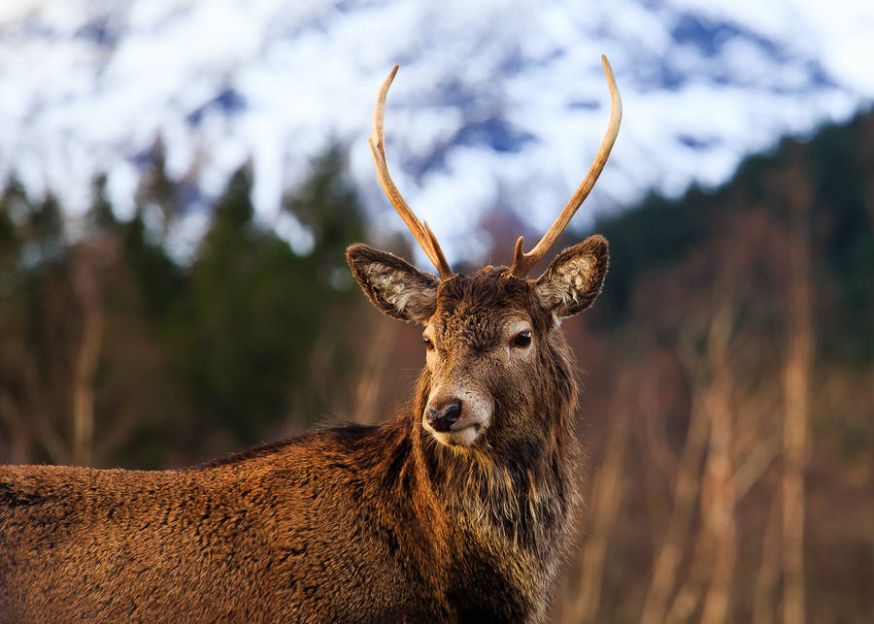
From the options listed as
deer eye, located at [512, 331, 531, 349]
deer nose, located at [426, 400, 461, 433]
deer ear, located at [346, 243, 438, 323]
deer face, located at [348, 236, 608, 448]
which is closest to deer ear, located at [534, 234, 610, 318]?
deer face, located at [348, 236, 608, 448]

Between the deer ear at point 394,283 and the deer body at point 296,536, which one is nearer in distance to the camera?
the deer body at point 296,536

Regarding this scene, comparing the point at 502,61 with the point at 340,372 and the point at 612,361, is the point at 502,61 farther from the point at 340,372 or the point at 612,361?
the point at 612,361

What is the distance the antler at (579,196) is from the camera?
20.7ft

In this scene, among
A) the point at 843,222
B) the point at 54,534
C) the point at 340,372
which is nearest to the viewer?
the point at 54,534

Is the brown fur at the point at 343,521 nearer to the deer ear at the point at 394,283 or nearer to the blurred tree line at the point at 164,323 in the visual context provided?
the deer ear at the point at 394,283

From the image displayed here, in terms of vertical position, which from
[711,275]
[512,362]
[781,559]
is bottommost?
[781,559]

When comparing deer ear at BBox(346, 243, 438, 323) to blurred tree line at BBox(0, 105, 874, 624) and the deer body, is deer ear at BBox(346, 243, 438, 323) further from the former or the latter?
blurred tree line at BBox(0, 105, 874, 624)

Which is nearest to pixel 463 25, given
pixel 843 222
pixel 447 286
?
pixel 447 286

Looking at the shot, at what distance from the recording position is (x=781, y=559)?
1118 inches

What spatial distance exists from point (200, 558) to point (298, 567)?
0.48 meters

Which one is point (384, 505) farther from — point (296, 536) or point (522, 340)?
point (522, 340)

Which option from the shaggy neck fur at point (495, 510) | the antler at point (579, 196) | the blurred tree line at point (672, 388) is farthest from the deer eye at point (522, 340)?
the blurred tree line at point (672, 388)

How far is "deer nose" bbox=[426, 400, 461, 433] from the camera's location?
5348mm

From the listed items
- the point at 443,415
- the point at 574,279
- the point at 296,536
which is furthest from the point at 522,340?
the point at 296,536
